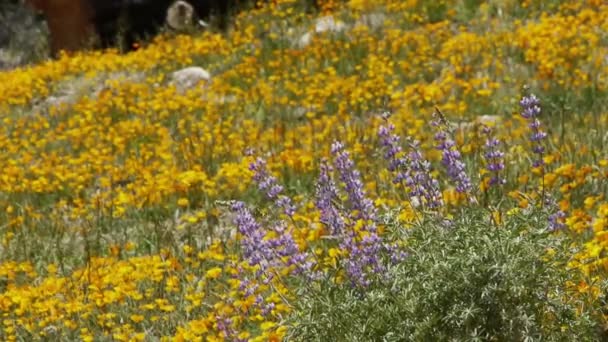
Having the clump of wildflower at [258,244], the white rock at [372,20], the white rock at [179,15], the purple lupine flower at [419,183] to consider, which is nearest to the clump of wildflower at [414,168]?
the purple lupine flower at [419,183]

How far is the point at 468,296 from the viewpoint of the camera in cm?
327

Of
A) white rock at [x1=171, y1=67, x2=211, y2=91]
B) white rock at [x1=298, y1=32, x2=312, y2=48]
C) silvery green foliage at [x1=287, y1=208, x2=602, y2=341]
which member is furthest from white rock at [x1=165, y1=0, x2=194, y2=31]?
silvery green foliage at [x1=287, y1=208, x2=602, y2=341]

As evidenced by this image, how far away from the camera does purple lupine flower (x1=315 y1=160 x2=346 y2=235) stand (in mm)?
3607

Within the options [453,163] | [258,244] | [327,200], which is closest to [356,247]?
[327,200]

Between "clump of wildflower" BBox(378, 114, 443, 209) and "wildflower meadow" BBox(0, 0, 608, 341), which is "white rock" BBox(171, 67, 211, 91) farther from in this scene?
"clump of wildflower" BBox(378, 114, 443, 209)

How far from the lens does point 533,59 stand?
27.9ft

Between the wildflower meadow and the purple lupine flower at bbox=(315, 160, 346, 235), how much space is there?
1 centimetres

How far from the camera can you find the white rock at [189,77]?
412 inches

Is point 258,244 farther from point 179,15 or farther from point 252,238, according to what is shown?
point 179,15

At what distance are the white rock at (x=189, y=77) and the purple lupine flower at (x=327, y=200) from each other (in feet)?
22.6

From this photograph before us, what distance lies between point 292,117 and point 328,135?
4.38 ft

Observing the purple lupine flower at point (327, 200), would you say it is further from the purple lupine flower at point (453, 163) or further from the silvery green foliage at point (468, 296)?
A: the purple lupine flower at point (453, 163)

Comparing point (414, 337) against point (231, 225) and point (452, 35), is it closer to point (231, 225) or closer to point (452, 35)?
point (231, 225)

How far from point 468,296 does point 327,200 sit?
2.39 feet
